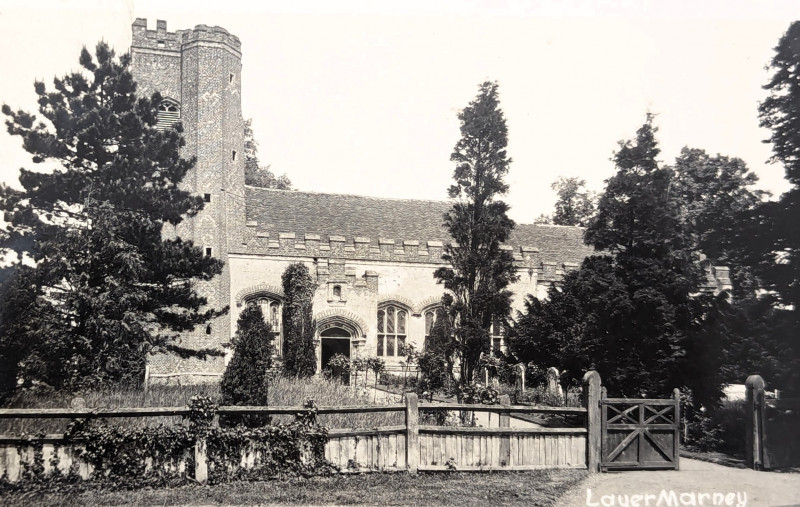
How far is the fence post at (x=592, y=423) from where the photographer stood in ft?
32.5

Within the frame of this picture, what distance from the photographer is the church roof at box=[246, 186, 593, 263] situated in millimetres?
25453

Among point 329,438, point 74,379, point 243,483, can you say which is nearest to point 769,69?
point 329,438

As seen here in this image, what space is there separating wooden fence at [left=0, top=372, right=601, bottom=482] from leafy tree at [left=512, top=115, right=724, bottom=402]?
3.33 m

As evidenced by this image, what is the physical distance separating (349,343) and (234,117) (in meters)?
9.55

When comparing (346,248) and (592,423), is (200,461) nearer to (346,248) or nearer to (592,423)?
(592,423)

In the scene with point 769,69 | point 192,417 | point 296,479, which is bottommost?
point 296,479

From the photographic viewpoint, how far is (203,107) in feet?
76.4

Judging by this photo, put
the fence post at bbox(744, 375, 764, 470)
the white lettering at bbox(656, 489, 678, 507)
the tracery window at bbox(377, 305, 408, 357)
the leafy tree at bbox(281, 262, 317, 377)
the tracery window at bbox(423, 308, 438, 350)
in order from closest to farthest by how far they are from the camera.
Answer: the white lettering at bbox(656, 489, 678, 507)
the fence post at bbox(744, 375, 764, 470)
the leafy tree at bbox(281, 262, 317, 377)
the tracery window at bbox(377, 305, 408, 357)
the tracery window at bbox(423, 308, 438, 350)

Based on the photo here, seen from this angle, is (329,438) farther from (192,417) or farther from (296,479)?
(192,417)

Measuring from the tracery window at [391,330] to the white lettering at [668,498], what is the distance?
54.0 ft

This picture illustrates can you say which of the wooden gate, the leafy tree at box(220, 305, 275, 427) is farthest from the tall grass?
the wooden gate

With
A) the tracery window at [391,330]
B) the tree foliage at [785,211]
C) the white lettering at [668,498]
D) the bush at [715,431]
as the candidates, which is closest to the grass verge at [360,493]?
the white lettering at [668,498]

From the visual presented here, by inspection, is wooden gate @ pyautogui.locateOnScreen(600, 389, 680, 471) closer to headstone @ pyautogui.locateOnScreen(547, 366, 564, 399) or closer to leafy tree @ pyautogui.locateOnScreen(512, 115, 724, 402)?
leafy tree @ pyautogui.locateOnScreen(512, 115, 724, 402)

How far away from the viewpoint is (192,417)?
8719mm
